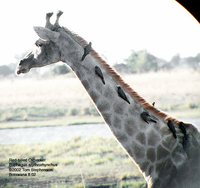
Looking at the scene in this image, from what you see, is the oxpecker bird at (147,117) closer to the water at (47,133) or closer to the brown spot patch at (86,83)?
the brown spot patch at (86,83)

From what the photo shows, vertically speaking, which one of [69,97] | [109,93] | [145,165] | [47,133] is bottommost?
[47,133]

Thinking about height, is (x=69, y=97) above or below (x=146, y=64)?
below

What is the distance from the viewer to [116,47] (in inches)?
87.7

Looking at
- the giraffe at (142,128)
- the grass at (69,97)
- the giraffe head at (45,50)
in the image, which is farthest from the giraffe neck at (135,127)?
the grass at (69,97)

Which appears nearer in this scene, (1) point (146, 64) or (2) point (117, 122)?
(2) point (117, 122)

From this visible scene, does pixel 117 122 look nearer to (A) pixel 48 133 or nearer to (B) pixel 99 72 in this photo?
(B) pixel 99 72

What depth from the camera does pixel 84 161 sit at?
2.29m

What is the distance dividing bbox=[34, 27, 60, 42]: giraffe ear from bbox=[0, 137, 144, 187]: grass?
2.72ft

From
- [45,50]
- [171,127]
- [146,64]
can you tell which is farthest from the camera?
[146,64]

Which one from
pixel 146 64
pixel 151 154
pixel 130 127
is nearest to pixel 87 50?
pixel 130 127

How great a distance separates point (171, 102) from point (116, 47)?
1.34 feet

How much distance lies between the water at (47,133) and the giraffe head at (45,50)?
71 cm

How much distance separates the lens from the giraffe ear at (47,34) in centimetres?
154

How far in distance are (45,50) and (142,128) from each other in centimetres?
47
